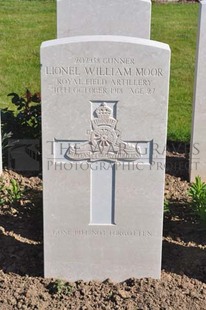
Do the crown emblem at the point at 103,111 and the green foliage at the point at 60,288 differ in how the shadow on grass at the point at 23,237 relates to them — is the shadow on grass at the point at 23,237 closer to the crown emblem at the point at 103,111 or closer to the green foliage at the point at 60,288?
the green foliage at the point at 60,288

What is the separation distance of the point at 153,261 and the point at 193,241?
708mm

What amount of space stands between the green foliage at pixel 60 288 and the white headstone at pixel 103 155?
0.08 metres

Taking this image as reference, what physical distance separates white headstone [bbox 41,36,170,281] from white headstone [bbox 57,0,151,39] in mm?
2307

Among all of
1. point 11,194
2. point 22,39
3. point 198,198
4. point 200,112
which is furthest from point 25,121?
point 22,39

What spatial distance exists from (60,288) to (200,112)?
2.63m

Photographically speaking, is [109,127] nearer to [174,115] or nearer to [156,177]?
[156,177]

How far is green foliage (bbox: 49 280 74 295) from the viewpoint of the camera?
4.66 meters

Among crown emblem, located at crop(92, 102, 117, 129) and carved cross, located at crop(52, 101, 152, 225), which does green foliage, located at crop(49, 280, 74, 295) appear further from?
crown emblem, located at crop(92, 102, 117, 129)

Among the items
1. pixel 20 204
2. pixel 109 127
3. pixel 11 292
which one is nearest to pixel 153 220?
pixel 109 127

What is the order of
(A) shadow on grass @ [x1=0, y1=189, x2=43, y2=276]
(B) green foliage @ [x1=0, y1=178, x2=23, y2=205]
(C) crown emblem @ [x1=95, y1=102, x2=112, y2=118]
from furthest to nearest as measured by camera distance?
(B) green foliage @ [x1=0, y1=178, x2=23, y2=205]
(A) shadow on grass @ [x1=0, y1=189, x2=43, y2=276]
(C) crown emblem @ [x1=95, y1=102, x2=112, y2=118]

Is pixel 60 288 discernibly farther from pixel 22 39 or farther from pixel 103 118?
pixel 22 39

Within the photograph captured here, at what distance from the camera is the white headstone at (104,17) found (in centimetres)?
650

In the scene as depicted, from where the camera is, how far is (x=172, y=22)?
13266 millimetres

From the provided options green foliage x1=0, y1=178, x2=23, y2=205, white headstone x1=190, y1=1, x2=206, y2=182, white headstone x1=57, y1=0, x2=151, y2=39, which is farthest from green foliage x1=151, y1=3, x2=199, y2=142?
green foliage x1=0, y1=178, x2=23, y2=205
